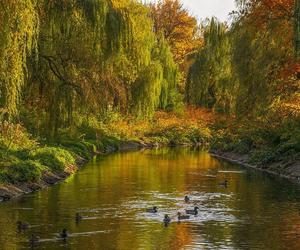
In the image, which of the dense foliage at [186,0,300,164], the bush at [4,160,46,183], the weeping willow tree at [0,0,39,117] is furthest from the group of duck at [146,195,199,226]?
the dense foliage at [186,0,300,164]

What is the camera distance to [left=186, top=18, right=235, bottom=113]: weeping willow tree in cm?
6297

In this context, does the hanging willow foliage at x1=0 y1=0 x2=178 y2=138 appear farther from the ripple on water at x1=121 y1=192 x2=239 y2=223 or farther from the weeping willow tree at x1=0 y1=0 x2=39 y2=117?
the weeping willow tree at x1=0 y1=0 x2=39 y2=117

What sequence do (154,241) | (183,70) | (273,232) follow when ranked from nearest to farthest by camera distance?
(154,241), (273,232), (183,70)

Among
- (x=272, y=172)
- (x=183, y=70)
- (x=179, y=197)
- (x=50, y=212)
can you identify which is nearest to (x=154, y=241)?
(x=50, y=212)

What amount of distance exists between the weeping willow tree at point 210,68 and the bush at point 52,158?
2889 centimetres

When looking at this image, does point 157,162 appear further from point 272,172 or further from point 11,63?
point 11,63

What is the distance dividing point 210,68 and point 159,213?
4215 cm

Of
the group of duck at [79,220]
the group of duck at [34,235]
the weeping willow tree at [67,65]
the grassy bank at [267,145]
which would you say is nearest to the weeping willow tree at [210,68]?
the grassy bank at [267,145]

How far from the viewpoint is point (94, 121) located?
163 ft

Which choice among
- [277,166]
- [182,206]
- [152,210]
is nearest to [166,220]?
[152,210]

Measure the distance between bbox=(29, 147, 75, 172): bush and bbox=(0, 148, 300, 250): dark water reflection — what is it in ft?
3.23

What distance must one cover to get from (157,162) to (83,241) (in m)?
24.4

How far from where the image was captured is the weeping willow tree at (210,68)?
63.0 m

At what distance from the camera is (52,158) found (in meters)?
32.4
